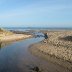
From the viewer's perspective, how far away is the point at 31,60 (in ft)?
93.0

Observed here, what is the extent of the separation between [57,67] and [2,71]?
23.3ft

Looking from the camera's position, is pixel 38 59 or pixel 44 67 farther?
pixel 38 59

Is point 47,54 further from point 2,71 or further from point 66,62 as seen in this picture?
point 2,71

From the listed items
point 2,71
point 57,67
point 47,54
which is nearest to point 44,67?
point 57,67

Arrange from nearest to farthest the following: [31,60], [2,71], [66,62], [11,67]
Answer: [2,71]
[11,67]
[66,62]
[31,60]

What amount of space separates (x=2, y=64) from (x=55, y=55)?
9193 millimetres

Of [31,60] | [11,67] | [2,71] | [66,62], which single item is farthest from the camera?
[31,60]

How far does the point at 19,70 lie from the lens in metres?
22.6

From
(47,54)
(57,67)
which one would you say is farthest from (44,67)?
(47,54)

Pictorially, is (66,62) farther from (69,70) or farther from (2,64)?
(2,64)

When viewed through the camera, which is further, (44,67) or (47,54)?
(47,54)

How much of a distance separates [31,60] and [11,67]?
5142 millimetres

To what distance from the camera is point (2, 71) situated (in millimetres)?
21984

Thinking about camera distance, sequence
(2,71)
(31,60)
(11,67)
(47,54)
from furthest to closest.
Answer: (47,54), (31,60), (11,67), (2,71)
